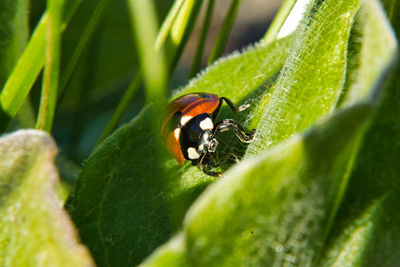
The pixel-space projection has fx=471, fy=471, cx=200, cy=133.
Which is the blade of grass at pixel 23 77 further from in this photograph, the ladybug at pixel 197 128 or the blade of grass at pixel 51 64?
the ladybug at pixel 197 128

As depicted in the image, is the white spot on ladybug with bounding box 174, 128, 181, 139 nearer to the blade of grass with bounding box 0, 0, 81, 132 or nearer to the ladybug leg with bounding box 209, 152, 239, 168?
the ladybug leg with bounding box 209, 152, 239, 168

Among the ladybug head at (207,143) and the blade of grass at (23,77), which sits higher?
the blade of grass at (23,77)

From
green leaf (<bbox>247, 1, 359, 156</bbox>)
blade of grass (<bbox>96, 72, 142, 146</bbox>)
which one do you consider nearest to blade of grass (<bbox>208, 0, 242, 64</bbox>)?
blade of grass (<bbox>96, 72, 142, 146</bbox>)

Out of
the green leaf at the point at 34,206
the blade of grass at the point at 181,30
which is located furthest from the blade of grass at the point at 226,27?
the green leaf at the point at 34,206

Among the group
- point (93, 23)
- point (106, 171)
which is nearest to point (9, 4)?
point (93, 23)

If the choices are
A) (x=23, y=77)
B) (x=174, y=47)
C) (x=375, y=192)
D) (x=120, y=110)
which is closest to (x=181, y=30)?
(x=174, y=47)

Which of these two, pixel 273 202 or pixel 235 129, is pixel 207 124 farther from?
pixel 273 202
